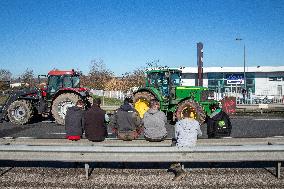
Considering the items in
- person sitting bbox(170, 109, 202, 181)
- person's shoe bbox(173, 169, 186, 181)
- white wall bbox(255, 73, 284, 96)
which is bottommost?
person's shoe bbox(173, 169, 186, 181)

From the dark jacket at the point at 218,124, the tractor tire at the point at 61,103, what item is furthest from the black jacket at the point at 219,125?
the tractor tire at the point at 61,103

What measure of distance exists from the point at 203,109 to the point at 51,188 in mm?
9788

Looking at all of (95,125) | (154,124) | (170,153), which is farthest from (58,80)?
(170,153)

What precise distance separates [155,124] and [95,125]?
1457mm

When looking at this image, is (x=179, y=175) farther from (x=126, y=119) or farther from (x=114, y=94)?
(x=114, y=94)

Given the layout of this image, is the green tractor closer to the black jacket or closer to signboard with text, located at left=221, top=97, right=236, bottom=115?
signboard with text, located at left=221, top=97, right=236, bottom=115

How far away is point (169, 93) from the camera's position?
561 inches

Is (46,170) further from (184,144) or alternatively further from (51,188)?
(184,144)

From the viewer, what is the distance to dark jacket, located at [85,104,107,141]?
695 centimetres

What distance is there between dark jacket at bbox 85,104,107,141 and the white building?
37565 mm

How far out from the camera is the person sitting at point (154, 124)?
6.86 metres

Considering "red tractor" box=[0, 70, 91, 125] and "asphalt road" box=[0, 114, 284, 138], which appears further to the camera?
"red tractor" box=[0, 70, 91, 125]

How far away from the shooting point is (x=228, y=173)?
20.8 ft

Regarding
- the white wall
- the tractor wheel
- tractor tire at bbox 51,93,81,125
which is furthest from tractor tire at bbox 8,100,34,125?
the white wall
